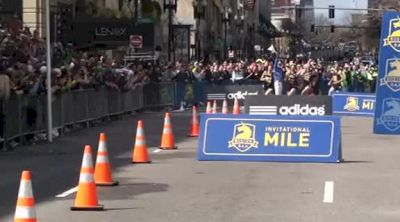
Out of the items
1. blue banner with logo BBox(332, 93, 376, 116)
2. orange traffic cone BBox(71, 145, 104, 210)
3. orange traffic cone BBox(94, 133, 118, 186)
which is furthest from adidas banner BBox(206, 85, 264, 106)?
orange traffic cone BBox(71, 145, 104, 210)

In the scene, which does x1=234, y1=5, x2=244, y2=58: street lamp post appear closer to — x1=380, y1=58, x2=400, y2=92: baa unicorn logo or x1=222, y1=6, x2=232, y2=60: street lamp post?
x1=222, y1=6, x2=232, y2=60: street lamp post

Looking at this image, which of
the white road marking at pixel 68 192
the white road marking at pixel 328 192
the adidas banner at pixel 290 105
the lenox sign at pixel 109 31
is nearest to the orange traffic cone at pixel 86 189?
the white road marking at pixel 68 192

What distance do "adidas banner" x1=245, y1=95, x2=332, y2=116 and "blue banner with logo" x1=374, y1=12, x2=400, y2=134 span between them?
8.94 ft

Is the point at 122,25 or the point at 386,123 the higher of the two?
the point at 122,25

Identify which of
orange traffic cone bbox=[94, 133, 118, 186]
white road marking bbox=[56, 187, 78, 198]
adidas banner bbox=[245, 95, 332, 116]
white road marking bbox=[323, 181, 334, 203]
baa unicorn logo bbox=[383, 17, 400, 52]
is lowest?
white road marking bbox=[56, 187, 78, 198]

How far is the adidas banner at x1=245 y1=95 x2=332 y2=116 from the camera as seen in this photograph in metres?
19.5

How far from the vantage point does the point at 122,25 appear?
35375 mm

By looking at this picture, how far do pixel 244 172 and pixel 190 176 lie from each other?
3.22 ft

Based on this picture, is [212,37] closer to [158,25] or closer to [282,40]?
[158,25]

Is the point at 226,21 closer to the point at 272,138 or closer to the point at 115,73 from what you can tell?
the point at 115,73

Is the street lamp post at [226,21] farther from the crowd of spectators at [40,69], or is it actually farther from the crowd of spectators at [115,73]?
the crowd of spectators at [40,69]

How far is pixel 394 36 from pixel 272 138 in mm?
7587

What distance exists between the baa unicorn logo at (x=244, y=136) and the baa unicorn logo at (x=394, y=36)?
24.7 feet

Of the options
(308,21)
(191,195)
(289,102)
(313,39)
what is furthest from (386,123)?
(313,39)
